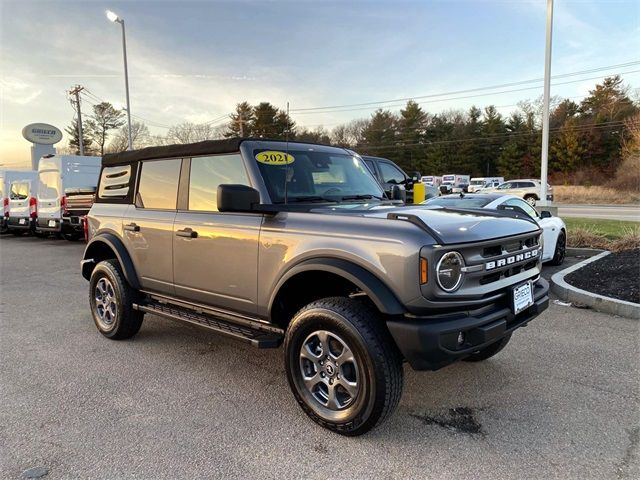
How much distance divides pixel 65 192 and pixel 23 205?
3.57 m

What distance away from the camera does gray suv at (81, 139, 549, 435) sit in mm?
2787

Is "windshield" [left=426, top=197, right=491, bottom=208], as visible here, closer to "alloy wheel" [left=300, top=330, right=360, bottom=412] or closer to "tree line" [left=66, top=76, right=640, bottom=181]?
"alloy wheel" [left=300, top=330, right=360, bottom=412]

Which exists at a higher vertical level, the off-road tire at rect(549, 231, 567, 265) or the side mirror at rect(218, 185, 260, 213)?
the side mirror at rect(218, 185, 260, 213)

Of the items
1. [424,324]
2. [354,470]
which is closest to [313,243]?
[424,324]

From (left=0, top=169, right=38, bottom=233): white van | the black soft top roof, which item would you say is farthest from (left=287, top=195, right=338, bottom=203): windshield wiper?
(left=0, top=169, right=38, bottom=233): white van

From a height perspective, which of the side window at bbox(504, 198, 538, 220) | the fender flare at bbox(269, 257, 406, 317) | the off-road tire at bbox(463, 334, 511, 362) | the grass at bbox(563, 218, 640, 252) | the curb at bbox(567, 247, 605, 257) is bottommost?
the off-road tire at bbox(463, 334, 511, 362)

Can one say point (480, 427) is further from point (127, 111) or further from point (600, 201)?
point (600, 201)

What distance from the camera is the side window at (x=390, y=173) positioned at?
34.9 feet

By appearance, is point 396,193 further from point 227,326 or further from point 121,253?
point 121,253

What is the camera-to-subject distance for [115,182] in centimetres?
518

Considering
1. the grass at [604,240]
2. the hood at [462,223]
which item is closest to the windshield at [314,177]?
the hood at [462,223]

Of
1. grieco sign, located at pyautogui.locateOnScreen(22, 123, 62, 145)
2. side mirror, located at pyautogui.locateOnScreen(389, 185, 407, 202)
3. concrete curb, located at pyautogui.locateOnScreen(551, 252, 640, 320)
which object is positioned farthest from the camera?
grieco sign, located at pyautogui.locateOnScreen(22, 123, 62, 145)

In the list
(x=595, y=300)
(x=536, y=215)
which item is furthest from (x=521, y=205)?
(x=595, y=300)

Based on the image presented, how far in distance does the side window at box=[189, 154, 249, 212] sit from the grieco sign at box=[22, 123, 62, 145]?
2908 centimetres
